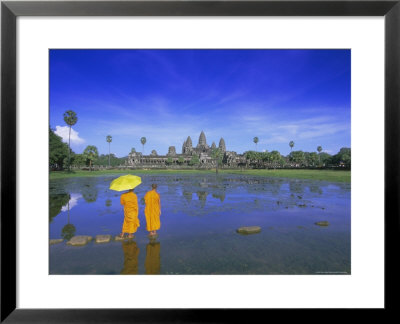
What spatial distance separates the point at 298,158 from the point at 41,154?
17360mm

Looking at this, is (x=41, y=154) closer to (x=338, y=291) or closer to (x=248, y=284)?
(x=248, y=284)

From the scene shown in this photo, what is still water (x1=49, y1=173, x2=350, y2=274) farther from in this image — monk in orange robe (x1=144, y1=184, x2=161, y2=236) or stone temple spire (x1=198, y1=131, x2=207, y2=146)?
stone temple spire (x1=198, y1=131, x2=207, y2=146)

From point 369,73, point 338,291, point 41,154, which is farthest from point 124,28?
point 338,291

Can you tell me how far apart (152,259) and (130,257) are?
0.34 metres

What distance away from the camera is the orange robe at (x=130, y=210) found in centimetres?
292

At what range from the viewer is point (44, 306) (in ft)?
5.97

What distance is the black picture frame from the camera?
65.7 inches

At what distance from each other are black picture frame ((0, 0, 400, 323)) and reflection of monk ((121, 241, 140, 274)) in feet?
2.60

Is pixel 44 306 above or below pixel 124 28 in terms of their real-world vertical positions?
below

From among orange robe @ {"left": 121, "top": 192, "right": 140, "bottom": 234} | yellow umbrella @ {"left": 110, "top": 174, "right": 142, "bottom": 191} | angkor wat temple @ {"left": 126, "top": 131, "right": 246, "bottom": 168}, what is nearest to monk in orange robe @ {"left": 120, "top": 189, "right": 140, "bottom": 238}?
orange robe @ {"left": 121, "top": 192, "right": 140, "bottom": 234}

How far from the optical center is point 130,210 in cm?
300

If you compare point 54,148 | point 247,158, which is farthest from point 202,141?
point 54,148

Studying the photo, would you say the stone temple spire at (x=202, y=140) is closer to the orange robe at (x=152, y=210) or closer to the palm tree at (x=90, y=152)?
the palm tree at (x=90, y=152)

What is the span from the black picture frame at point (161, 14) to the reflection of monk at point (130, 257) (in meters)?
0.79
